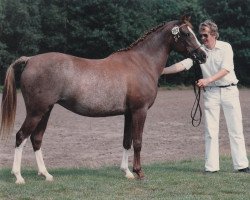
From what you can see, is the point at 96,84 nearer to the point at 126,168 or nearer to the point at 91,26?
the point at 126,168

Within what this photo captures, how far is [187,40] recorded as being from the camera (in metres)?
7.10

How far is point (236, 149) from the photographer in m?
7.73

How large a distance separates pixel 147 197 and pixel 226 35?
1409 inches

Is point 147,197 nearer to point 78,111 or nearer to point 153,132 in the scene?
point 78,111

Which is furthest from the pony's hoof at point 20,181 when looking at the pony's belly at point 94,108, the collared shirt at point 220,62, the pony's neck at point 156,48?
the collared shirt at point 220,62

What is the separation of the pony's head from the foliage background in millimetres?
29862

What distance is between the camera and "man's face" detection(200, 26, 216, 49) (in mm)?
7414

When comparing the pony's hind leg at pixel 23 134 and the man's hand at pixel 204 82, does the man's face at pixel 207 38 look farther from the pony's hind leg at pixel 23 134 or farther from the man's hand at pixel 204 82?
the pony's hind leg at pixel 23 134

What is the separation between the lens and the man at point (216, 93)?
746cm

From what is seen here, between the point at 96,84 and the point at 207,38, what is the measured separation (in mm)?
1991

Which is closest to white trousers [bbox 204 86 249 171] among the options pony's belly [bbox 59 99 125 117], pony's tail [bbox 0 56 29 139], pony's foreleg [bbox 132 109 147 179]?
pony's foreleg [bbox 132 109 147 179]

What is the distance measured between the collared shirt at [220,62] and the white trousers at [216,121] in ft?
0.45

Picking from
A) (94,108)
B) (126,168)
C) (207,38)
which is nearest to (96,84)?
(94,108)

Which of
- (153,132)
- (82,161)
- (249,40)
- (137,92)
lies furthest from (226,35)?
(137,92)
